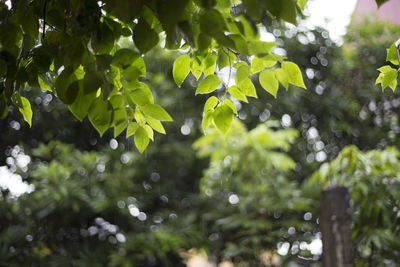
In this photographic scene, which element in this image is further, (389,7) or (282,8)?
(389,7)

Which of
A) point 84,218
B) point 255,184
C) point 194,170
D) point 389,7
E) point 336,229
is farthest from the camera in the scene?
point 194,170

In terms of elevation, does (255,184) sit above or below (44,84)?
below

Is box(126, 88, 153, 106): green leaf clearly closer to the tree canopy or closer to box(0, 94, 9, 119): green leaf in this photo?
the tree canopy

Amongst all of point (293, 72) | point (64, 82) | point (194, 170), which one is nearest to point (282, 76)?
point (293, 72)

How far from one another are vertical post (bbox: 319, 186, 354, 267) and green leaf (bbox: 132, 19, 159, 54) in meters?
1.30

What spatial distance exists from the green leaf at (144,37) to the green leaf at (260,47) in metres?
0.13

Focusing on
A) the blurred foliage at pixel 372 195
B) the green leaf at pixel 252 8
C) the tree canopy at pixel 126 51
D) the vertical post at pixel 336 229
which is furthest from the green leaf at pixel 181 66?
the blurred foliage at pixel 372 195

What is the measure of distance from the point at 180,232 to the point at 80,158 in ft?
3.40

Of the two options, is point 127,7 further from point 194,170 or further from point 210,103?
point 194,170

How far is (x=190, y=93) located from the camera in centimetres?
425

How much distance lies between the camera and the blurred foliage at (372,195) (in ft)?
7.34

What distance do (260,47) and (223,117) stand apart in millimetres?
178

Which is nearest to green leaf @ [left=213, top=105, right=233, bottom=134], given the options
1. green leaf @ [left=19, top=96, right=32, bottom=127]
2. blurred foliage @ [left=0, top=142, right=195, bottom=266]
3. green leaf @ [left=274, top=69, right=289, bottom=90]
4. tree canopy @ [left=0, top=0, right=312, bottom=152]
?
tree canopy @ [left=0, top=0, right=312, bottom=152]

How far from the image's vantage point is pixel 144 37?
58cm
